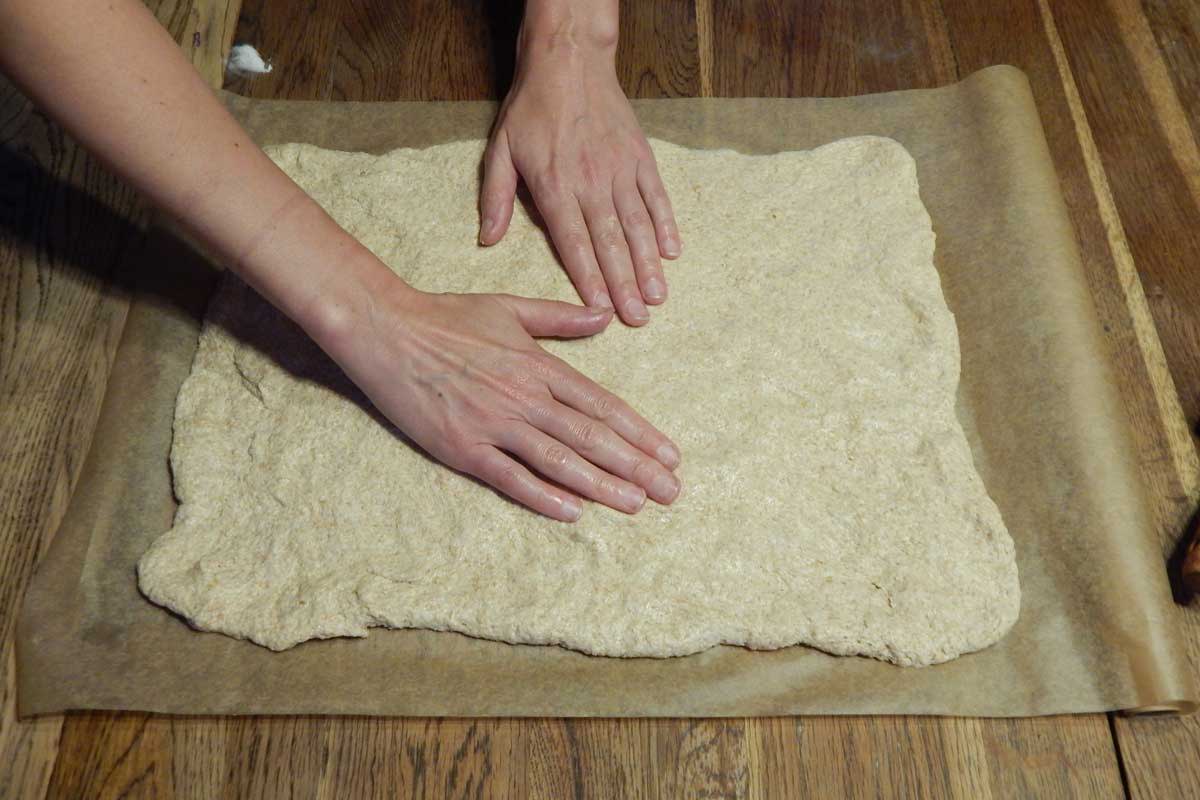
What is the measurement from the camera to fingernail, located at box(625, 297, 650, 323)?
1.45m

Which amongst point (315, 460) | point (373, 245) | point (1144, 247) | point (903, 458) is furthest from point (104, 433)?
point (1144, 247)

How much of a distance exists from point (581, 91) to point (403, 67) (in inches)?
21.0

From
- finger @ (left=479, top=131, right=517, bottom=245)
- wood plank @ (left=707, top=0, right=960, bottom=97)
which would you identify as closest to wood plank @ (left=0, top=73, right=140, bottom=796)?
finger @ (left=479, top=131, right=517, bottom=245)

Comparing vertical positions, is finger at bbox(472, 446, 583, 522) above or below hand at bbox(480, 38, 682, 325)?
below

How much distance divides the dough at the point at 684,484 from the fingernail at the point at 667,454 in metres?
0.03

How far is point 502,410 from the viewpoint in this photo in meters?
1.28

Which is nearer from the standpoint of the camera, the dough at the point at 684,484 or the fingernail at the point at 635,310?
the dough at the point at 684,484

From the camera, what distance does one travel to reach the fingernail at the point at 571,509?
4.23ft

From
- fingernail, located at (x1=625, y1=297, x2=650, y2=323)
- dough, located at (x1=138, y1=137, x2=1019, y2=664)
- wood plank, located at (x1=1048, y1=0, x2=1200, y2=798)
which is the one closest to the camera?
dough, located at (x1=138, y1=137, x2=1019, y2=664)

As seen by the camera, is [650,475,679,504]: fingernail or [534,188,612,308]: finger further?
[534,188,612,308]: finger

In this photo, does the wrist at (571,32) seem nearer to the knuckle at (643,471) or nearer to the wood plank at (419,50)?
the wood plank at (419,50)

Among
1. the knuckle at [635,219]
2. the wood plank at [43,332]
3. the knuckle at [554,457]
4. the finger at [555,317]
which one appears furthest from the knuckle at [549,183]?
the wood plank at [43,332]

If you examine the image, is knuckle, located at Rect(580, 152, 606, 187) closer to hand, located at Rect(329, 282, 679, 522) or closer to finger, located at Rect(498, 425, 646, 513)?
hand, located at Rect(329, 282, 679, 522)

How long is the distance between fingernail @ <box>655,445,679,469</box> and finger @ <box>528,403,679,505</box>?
0.01 m
